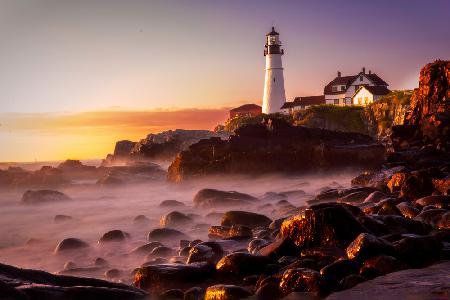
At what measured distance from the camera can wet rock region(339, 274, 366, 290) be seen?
17.5ft

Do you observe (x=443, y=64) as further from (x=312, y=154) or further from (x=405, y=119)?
(x=312, y=154)

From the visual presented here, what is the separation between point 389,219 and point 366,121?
53.3 metres

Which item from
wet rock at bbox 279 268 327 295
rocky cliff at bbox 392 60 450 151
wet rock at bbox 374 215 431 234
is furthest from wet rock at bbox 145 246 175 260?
rocky cliff at bbox 392 60 450 151

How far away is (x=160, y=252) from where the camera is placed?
938 centimetres

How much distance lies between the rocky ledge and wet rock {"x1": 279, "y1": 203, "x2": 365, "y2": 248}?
16.2 meters

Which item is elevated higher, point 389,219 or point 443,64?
point 443,64

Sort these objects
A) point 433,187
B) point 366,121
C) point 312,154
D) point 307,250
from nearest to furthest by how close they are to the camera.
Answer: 1. point 307,250
2. point 433,187
3. point 312,154
4. point 366,121

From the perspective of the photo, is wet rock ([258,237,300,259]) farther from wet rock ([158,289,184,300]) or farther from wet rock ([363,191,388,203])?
wet rock ([363,191,388,203])

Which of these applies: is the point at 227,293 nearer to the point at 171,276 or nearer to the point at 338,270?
the point at 171,276

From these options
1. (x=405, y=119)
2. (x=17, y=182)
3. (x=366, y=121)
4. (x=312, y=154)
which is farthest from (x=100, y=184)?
(x=366, y=121)

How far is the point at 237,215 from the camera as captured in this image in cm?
1121

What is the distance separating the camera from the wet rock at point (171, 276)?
20.8ft

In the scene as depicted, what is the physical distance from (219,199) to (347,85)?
6740 cm

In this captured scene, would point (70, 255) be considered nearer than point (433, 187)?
Yes
